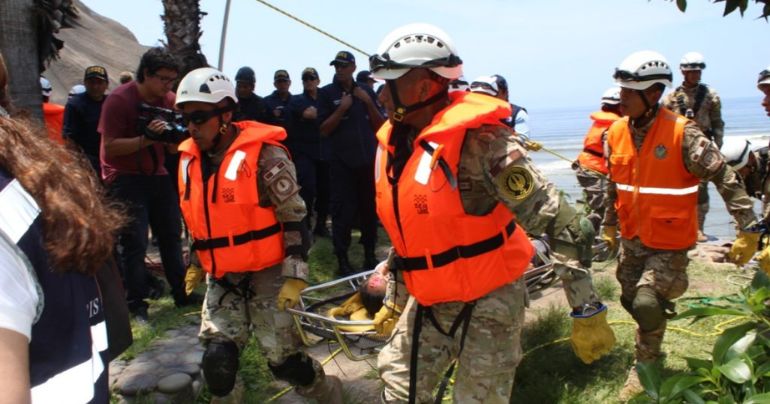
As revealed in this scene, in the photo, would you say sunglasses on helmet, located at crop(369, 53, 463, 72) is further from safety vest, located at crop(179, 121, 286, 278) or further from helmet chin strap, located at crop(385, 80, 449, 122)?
safety vest, located at crop(179, 121, 286, 278)

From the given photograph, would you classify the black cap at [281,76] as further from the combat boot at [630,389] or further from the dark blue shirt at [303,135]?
the combat boot at [630,389]

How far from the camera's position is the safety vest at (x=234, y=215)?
140 inches

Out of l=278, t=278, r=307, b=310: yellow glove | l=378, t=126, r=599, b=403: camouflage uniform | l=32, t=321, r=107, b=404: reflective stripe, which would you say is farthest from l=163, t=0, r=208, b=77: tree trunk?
l=32, t=321, r=107, b=404: reflective stripe

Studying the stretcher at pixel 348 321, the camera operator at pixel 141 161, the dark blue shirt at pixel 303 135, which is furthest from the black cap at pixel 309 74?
the stretcher at pixel 348 321

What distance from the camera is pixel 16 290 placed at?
1.04 meters

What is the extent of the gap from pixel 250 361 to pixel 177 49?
442cm

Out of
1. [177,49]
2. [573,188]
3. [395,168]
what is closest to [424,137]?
[395,168]

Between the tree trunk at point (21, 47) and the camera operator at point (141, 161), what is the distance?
1.73ft

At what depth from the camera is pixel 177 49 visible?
7664 millimetres

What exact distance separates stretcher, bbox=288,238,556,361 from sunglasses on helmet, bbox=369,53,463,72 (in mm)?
1234

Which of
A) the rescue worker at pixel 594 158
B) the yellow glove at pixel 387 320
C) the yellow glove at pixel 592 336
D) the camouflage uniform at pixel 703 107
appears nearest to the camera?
the yellow glove at pixel 592 336

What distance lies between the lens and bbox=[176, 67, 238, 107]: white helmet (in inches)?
140

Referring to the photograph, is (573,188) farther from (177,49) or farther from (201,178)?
(201,178)

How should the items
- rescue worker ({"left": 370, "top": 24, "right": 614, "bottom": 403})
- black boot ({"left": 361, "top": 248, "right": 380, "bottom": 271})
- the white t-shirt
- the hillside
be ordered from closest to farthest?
the white t-shirt, rescue worker ({"left": 370, "top": 24, "right": 614, "bottom": 403}), black boot ({"left": 361, "top": 248, "right": 380, "bottom": 271}), the hillside
